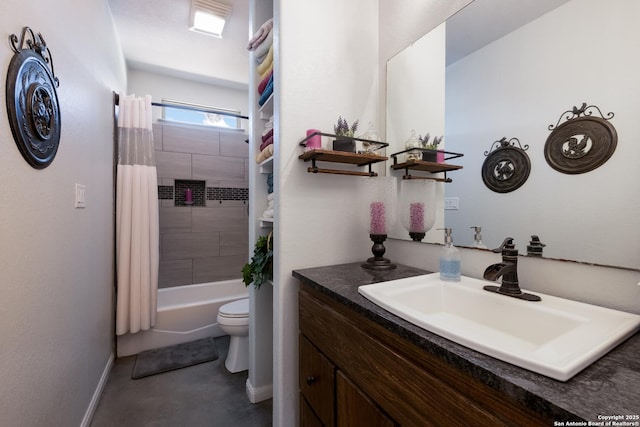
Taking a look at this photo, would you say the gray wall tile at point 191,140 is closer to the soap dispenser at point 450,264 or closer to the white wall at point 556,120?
the white wall at point 556,120

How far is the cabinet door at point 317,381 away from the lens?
3.04 ft

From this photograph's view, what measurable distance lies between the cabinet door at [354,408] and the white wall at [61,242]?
3.36 feet

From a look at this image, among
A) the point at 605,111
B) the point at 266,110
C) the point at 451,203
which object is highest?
the point at 266,110

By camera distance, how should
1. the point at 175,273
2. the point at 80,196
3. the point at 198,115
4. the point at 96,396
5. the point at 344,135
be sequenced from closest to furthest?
the point at 344,135, the point at 80,196, the point at 96,396, the point at 175,273, the point at 198,115

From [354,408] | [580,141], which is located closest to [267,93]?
[580,141]

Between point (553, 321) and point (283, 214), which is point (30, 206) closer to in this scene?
point (283, 214)

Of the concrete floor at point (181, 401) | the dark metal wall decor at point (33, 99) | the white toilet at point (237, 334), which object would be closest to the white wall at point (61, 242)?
the dark metal wall decor at point (33, 99)

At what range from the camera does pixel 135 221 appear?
2.25 meters

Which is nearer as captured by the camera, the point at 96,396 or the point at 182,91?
the point at 96,396

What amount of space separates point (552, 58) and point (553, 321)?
800mm

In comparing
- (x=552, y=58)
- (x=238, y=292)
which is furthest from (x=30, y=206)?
(x=238, y=292)

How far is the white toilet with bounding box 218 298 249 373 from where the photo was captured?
199 cm

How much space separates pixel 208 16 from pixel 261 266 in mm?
2042

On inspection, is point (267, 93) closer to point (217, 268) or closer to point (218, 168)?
point (218, 168)
